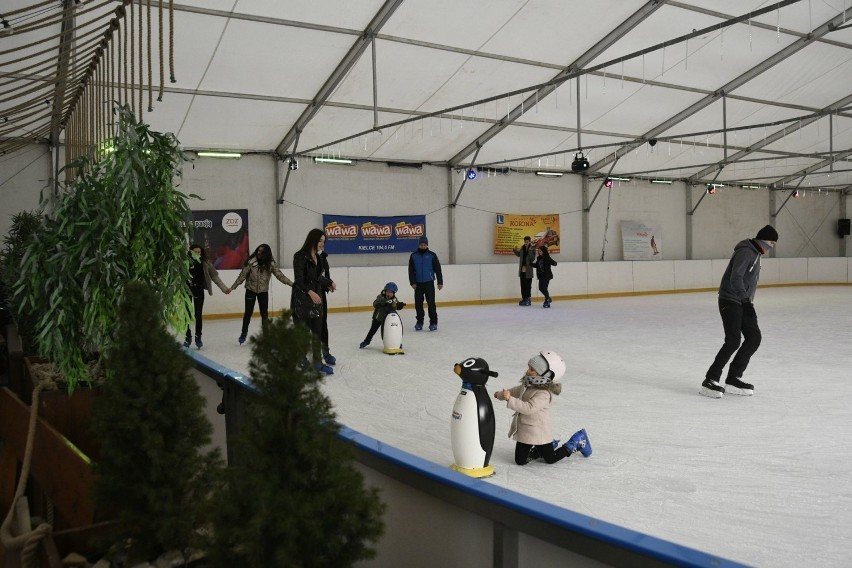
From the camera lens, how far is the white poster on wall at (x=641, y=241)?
19.3 m

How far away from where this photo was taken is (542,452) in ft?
12.4

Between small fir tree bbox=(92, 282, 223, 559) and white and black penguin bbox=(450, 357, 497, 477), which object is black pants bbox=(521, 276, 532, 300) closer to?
white and black penguin bbox=(450, 357, 497, 477)

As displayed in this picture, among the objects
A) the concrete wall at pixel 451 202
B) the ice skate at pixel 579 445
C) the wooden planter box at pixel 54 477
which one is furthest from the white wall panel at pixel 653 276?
the wooden planter box at pixel 54 477

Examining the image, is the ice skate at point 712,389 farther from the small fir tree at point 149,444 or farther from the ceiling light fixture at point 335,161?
the ceiling light fixture at point 335,161

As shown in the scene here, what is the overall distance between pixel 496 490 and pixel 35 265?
290 cm

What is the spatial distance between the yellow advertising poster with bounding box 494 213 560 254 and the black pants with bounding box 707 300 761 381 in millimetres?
11423

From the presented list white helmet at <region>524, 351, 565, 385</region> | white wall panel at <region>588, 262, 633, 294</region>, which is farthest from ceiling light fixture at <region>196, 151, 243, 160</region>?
white helmet at <region>524, 351, 565, 385</region>

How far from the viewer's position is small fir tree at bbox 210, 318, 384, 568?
125 cm

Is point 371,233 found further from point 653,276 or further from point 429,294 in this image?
point 653,276

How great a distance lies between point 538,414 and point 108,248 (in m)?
2.42

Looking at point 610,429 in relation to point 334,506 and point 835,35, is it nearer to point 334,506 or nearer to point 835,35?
point 334,506

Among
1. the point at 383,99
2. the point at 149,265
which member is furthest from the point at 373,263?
the point at 149,265

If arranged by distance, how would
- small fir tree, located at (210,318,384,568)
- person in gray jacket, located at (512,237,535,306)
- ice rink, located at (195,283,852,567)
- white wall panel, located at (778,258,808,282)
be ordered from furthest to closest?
white wall panel, located at (778,258,808,282) → person in gray jacket, located at (512,237,535,306) → ice rink, located at (195,283,852,567) → small fir tree, located at (210,318,384,568)

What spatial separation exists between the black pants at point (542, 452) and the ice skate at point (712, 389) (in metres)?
2.33
